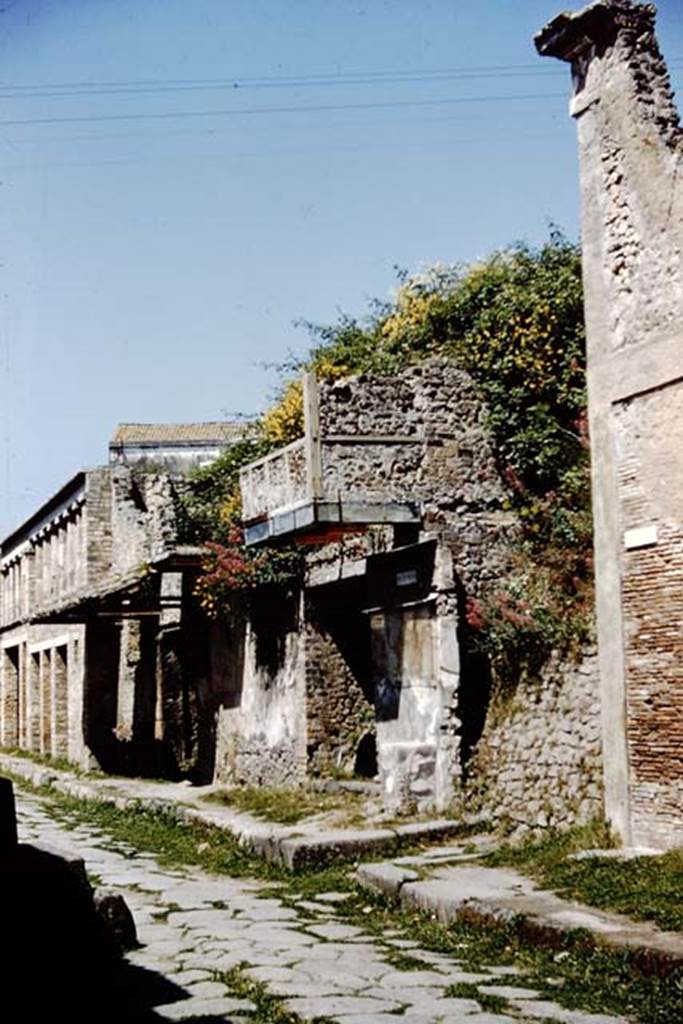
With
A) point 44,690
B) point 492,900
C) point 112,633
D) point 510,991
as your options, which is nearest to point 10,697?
point 44,690

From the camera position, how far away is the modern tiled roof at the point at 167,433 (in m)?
43.2

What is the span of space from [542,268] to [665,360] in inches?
302

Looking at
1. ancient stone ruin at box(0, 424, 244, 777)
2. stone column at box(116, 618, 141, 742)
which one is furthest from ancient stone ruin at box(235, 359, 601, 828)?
stone column at box(116, 618, 141, 742)

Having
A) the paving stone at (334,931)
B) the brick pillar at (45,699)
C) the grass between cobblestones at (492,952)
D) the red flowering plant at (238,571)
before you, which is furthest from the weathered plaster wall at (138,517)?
the paving stone at (334,931)

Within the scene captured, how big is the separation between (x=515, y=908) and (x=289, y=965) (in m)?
1.52

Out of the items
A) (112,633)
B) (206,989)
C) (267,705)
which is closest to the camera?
(206,989)

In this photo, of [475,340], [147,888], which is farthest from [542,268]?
[147,888]

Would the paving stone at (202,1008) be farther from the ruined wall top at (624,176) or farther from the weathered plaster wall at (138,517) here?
the weathered plaster wall at (138,517)

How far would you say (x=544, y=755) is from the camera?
35.0ft

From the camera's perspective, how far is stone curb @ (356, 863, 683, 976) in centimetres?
643

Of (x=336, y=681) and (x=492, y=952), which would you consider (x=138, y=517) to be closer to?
(x=336, y=681)

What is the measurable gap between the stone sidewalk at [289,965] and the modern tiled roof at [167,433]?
33.9m

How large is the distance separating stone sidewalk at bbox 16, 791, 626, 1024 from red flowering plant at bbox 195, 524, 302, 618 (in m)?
5.61

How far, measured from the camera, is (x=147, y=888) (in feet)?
31.4
